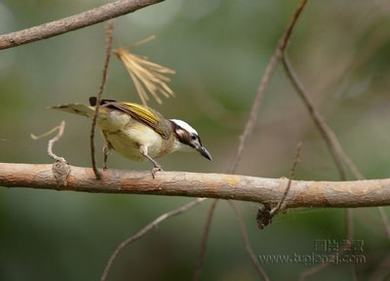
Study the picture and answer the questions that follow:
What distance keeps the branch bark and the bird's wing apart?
1.41 ft

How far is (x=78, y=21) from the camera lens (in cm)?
188

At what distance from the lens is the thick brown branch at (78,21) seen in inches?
73.5

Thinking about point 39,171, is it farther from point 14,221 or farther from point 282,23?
point 282,23

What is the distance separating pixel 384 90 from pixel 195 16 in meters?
1.23

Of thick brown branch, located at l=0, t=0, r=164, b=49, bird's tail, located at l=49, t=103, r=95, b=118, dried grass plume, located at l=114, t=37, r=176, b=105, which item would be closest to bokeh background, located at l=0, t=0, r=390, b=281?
dried grass plume, located at l=114, t=37, r=176, b=105

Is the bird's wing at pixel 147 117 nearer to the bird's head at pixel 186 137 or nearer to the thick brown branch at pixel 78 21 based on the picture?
the bird's head at pixel 186 137

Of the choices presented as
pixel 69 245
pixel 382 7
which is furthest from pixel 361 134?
pixel 69 245

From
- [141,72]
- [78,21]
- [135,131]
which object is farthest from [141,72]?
[78,21]

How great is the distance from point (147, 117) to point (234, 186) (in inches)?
27.1

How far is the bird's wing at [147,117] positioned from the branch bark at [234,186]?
0.43 metres

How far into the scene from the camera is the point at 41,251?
3268mm

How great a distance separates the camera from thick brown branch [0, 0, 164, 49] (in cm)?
187

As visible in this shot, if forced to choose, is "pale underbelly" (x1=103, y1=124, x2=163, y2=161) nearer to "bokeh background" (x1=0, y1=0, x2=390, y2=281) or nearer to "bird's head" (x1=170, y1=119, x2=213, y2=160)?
"bird's head" (x1=170, y1=119, x2=213, y2=160)

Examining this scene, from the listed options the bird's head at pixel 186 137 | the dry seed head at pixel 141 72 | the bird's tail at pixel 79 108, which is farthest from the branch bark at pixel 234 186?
the bird's head at pixel 186 137
